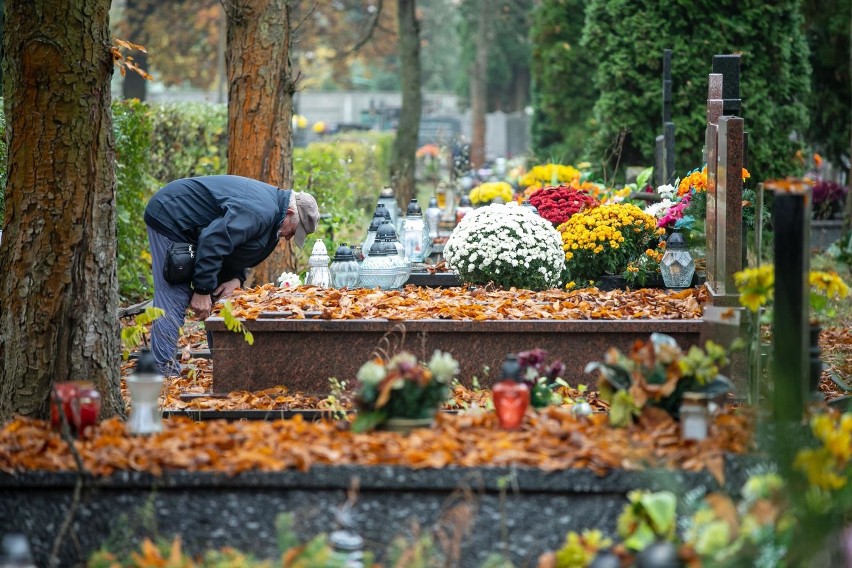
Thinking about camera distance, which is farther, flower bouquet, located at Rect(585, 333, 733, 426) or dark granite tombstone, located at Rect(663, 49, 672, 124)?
dark granite tombstone, located at Rect(663, 49, 672, 124)

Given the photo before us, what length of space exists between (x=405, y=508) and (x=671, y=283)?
15.5ft

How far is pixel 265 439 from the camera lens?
4410 mm

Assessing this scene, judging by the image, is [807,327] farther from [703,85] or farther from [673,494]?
[703,85]

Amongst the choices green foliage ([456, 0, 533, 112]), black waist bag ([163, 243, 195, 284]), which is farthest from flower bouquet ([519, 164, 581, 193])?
green foliage ([456, 0, 533, 112])

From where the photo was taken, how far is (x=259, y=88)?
32.2ft

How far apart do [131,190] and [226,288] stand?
4.19 metres

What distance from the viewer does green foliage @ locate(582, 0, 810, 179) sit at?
15.8m

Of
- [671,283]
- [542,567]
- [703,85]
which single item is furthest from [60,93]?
[703,85]

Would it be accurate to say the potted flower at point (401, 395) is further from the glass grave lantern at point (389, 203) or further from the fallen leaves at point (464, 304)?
the glass grave lantern at point (389, 203)

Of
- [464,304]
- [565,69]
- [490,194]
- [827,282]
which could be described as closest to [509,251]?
[464,304]

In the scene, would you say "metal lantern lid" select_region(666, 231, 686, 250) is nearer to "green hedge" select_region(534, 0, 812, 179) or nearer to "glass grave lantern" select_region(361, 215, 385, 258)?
"glass grave lantern" select_region(361, 215, 385, 258)

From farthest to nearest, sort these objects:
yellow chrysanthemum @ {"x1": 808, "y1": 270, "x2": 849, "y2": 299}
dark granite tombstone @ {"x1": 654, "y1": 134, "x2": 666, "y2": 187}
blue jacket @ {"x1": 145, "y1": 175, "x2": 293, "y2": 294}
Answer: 1. dark granite tombstone @ {"x1": 654, "y1": 134, "x2": 666, "y2": 187}
2. blue jacket @ {"x1": 145, "y1": 175, "x2": 293, "y2": 294}
3. yellow chrysanthemum @ {"x1": 808, "y1": 270, "x2": 849, "y2": 299}

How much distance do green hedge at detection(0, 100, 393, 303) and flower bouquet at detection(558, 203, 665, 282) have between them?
151 inches

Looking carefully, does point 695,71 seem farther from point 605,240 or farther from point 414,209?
point 605,240
